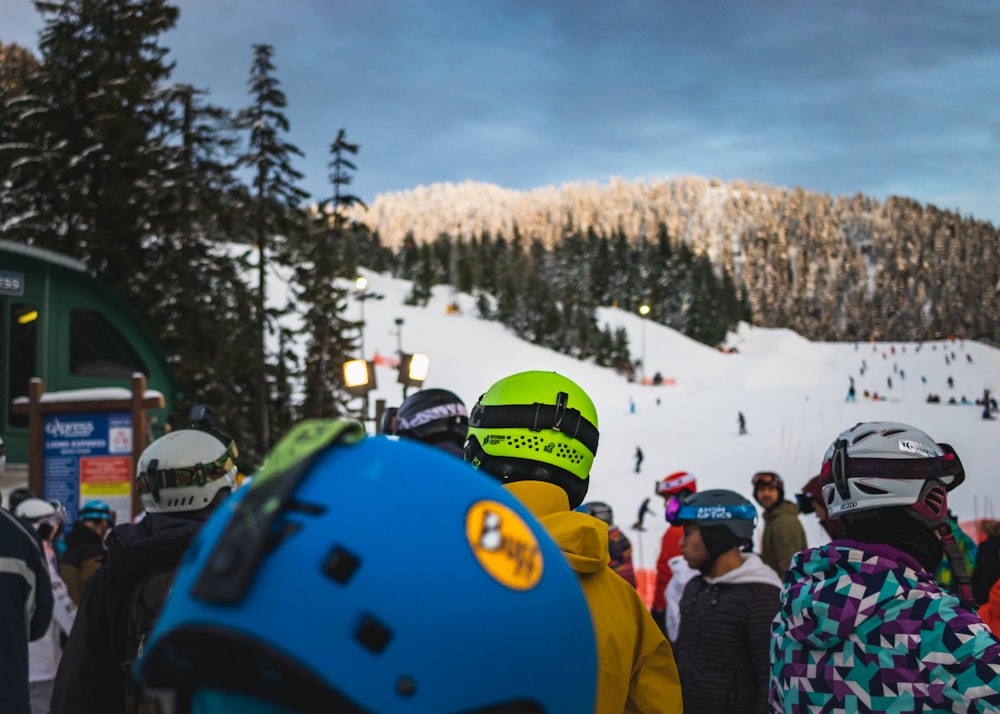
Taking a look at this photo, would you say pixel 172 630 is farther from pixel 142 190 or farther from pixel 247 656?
pixel 142 190

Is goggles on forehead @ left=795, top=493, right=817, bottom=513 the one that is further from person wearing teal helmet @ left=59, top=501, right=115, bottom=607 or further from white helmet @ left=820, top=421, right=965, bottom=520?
person wearing teal helmet @ left=59, top=501, right=115, bottom=607

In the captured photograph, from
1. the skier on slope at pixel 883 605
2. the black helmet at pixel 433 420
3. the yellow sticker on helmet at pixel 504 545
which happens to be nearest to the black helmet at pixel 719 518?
the black helmet at pixel 433 420

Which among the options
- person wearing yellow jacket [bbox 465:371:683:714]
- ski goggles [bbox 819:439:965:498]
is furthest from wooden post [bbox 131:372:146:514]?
ski goggles [bbox 819:439:965:498]

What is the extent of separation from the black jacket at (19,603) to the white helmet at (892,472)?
3.25 metres

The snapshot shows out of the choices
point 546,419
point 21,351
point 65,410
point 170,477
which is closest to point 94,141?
Result: point 21,351

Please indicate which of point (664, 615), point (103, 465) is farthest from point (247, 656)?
point (103, 465)

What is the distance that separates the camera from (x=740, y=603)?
153 inches

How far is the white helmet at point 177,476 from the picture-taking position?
2.98m

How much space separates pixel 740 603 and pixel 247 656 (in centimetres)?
355

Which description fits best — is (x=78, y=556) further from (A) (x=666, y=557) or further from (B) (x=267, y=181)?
(B) (x=267, y=181)

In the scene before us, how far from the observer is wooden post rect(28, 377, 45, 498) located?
10.0m

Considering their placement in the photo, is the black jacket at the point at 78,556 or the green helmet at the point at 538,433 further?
the black jacket at the point at 78,556

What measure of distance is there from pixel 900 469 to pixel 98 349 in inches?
657

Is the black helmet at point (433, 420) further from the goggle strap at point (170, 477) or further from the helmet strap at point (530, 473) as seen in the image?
the helmet strap at point (530, 473)
